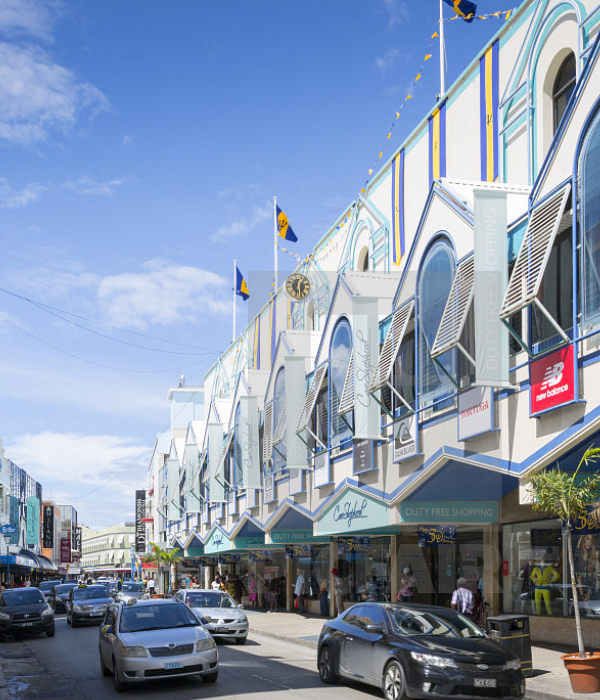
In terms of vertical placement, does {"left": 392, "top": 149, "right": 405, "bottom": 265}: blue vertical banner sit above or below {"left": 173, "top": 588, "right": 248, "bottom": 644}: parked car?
above

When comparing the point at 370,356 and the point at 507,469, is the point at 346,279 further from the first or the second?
the point at 507,469

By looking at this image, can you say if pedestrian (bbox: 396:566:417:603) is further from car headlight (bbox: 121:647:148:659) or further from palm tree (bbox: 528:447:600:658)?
car headlight (bbox: 121:647:148:659)

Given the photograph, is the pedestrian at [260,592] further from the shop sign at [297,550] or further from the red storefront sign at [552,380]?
the red storefront sign at [552,380]

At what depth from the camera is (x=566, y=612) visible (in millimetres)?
19344

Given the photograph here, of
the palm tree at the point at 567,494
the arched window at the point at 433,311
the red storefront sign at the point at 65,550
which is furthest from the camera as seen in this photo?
the red storefront sign at the point at 65,550

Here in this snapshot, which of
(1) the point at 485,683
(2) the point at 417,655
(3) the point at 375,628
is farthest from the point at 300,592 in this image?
(1) the point at 485,683

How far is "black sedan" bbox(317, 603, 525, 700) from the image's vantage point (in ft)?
38.5

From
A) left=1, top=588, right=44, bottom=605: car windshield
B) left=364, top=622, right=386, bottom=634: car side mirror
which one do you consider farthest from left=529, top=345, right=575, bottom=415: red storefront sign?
left=1, top=588, right=44, bottom=605: car windshield

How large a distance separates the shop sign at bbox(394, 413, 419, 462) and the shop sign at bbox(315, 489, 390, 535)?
65.7 inches

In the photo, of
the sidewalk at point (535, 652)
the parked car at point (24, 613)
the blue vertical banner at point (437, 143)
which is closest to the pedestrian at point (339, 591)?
the sidewalk at point (535, 652)

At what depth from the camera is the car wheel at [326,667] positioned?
14.6 meters

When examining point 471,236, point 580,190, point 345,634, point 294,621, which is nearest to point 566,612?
point 345,634

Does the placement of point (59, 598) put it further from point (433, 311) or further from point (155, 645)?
point (155, 645)

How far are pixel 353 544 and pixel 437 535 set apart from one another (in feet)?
19.5
